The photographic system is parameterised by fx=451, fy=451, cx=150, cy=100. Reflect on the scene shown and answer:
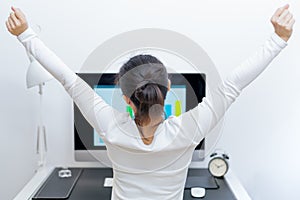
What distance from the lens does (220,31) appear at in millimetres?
1827

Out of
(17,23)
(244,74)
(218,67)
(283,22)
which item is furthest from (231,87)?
(218,67)

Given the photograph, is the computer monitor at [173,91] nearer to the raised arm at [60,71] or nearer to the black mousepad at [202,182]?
the black mousepad at [202,182]

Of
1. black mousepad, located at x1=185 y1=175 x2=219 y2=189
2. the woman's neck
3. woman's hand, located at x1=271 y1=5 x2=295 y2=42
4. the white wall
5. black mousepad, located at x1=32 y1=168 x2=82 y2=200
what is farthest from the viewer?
the white wall

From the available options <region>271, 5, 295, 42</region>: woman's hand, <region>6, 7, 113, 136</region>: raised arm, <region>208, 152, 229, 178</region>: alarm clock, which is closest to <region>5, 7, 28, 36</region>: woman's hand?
<region>6, 7, 113, 136</region>: raised arm

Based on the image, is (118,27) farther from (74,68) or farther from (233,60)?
(233,60)

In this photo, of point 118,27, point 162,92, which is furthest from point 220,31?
point 162,92

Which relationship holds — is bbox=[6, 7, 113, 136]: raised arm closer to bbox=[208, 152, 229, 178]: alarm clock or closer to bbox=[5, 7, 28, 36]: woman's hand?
bbox=[5, 7, 28, 36]: woman's hand

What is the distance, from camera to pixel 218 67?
185cm

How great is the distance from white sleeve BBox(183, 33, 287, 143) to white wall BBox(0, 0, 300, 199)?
754 millimetres

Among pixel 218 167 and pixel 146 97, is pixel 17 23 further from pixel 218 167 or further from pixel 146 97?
pixel 218 167

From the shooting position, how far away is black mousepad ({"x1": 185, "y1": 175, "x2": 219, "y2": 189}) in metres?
1.62

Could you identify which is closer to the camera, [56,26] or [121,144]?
[121,144]

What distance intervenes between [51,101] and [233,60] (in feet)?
2.53

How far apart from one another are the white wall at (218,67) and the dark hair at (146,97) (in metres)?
0.72
